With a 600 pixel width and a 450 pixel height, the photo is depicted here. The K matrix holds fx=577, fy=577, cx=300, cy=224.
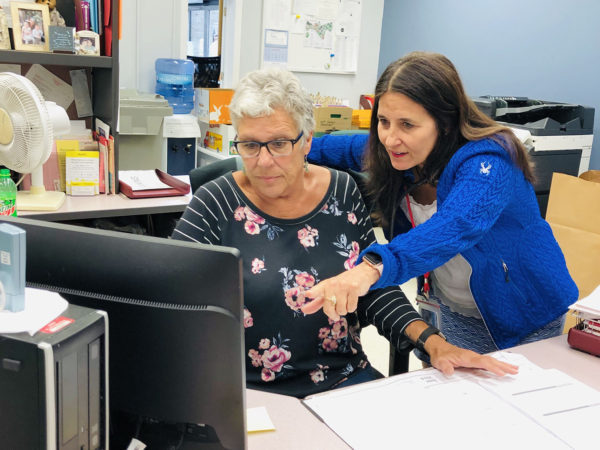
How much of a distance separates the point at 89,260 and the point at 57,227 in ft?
0.22

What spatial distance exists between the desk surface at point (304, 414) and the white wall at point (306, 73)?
3748mm

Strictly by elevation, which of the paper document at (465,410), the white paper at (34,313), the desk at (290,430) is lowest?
the desk at (290,430)

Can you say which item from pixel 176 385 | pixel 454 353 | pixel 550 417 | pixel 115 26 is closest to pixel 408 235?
pixel 454 353

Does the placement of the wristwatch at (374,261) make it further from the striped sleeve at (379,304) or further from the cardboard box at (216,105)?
the cardboard box at (216,105)

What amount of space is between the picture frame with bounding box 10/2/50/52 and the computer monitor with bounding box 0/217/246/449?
5.81 feet

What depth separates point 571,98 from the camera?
417 cm

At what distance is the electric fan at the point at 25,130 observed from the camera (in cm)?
211

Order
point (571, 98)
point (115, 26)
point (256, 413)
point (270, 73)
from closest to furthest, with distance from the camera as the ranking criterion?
1. point (256, 413)
2. point (270, 73)
3. point (115, 26)
4. point (571, 98)

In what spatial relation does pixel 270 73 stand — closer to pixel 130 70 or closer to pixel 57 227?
pixel 57 227

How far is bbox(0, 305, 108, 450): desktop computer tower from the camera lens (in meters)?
0.64

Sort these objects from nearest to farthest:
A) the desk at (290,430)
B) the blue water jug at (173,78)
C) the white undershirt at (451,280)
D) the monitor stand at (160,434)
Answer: the monitor stand at (160,434) < the desk at (290,430) < the white undershirt at (451,280) < the blue water jug at (173,78)

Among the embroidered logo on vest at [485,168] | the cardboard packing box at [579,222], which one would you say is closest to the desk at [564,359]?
the embroidered logo on vest at [485,168]

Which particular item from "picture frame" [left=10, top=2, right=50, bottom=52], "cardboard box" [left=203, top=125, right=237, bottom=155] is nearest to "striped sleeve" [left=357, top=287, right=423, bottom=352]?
"picture frame" [left=10, top=2, right=50, bottom=52]

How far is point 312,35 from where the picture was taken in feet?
17.1
